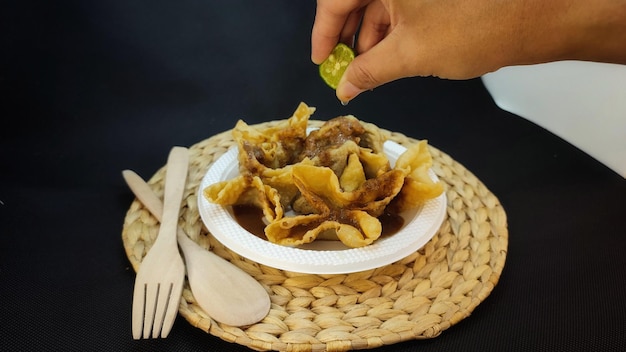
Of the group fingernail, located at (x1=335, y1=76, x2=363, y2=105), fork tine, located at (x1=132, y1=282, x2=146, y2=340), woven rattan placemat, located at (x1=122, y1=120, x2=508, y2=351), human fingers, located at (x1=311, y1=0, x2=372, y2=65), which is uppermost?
human fingers, located at (x1=311, y1=0, x2=372, y2=65)

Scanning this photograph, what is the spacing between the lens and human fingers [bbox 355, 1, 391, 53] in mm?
1430

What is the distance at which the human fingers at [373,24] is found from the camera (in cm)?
143

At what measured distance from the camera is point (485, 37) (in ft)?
3.39

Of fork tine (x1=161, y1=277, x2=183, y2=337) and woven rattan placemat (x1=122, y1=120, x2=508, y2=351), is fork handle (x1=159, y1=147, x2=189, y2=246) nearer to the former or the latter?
woven rattan placemat (x1=122, y1=120, x2=508, y2=351)

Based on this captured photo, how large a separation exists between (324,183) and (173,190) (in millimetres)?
403

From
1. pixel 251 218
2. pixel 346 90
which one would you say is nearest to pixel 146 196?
pixel 251 218

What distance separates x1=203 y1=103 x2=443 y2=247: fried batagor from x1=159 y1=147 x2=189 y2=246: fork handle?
11 cm

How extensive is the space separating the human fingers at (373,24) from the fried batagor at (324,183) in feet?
0.70

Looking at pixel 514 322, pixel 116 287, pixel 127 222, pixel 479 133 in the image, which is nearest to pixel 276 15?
pixel 479 133

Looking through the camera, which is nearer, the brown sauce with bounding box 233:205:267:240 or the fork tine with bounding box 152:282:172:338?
the fork tine with bounding box 152:282:172:338

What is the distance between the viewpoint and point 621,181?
170 cm

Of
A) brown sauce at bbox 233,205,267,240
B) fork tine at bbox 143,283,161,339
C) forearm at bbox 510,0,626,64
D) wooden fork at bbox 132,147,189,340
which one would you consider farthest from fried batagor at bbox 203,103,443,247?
forearm at bbox 510,0,626,64

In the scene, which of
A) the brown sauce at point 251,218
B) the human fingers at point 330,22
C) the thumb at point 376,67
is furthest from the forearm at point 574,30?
the brown sauce at point 251,218

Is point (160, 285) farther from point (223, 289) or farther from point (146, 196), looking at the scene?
point (146, 196)
